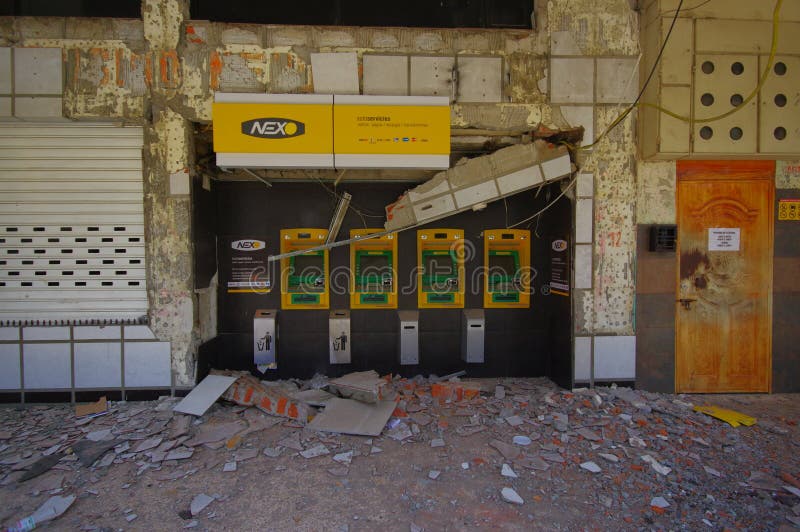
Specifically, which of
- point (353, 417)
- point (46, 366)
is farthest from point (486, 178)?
point (46, 366)

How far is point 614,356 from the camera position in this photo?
4.57 metres

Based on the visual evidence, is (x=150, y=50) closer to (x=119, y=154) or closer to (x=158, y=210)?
(x=119, y=154)

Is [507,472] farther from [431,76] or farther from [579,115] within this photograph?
[431,76]

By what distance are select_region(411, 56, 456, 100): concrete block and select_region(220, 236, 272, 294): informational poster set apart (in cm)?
258

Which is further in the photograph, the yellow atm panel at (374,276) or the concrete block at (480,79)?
the yellow atm panel at (374,276)

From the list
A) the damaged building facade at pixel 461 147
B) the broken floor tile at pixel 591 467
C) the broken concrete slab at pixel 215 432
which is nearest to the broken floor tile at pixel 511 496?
the broken floor tile at pixel 591 467

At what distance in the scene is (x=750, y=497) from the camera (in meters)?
2.91

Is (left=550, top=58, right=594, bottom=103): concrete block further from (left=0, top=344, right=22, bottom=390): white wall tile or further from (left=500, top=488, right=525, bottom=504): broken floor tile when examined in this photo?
(left=0, top=344, right=22, bottom=390): white wall tile

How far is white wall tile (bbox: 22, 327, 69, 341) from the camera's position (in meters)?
4.22

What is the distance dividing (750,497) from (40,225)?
21.9ft

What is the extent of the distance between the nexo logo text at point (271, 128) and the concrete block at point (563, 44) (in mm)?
2874

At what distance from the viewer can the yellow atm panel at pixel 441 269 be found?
16.8ft

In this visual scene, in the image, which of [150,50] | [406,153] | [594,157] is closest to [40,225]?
[150,50]

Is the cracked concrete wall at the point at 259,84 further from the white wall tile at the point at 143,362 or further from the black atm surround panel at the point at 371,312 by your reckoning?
the black atm surround panel at the point at 371,312
